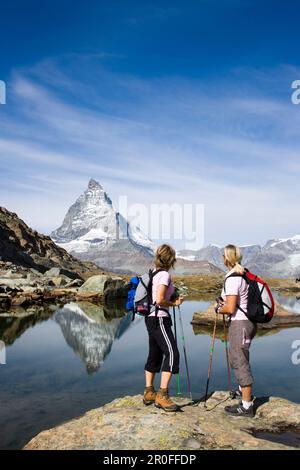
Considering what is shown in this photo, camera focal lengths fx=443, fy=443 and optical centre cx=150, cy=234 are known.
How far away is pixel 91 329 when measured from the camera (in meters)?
31.0

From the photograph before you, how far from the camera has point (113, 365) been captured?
19.9 meters

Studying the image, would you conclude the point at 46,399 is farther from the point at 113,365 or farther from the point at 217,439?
the point at 217,439

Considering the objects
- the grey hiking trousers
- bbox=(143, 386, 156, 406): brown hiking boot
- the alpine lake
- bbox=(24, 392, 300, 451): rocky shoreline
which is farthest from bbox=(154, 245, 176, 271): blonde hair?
the alpine lake

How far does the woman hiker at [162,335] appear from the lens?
33.9 feet

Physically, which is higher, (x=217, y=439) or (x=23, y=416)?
(x=217, y=439)

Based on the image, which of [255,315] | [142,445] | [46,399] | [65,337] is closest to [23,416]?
[46,399]

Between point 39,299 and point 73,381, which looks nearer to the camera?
point 73,381

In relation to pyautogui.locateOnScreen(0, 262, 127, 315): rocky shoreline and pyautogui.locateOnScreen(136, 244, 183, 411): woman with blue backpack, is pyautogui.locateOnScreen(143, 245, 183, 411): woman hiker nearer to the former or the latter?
pyautogui.locateOnScreen(136, 244, 183, 411): woman with blue backpack

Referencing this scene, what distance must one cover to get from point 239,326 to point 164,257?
8.37 ft

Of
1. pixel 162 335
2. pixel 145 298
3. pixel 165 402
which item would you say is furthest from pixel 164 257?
pixel 165 402

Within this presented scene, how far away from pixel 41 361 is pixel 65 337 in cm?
689

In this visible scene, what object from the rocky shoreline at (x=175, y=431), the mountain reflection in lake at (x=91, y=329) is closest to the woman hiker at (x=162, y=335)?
the rocky shoreline at (x=175, y=431)

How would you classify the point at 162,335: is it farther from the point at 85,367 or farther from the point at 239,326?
the point at 85,367

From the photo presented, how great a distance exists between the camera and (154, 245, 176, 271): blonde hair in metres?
10.7
